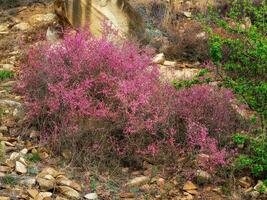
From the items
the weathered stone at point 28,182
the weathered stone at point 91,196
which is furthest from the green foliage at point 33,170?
the weathered stone at point 91,196

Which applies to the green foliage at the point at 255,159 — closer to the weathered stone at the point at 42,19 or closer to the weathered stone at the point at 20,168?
the weathered stone at the point at 20,168

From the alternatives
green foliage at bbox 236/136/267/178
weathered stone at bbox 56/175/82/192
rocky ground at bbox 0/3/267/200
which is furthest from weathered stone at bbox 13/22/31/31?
green foliage at bbox 236/136/267/178

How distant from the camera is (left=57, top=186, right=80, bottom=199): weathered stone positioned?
4.81 metres

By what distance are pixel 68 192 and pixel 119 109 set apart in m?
1.16

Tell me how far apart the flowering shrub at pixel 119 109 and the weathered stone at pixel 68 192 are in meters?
0.53

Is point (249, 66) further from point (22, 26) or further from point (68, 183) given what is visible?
point (22, 26)

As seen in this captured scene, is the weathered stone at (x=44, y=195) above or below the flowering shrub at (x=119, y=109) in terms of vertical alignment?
below

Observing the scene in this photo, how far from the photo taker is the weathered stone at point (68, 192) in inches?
189

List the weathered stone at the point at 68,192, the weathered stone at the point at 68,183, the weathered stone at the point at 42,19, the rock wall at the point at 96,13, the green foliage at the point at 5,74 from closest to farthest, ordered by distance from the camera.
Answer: the weathered stone at the point at 68,192 < the weathered stone at the point at 68,183 < the green foliage at the point at 5,74 < the rock wall at the point at 96,13 < the weathered stone at the point at 42,19

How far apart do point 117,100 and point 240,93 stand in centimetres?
133

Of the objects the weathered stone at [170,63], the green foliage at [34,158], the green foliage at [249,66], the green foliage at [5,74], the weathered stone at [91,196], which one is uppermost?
the green foliage at [249,66]

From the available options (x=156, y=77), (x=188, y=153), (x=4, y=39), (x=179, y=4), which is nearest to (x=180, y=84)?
(x=156, y=77)

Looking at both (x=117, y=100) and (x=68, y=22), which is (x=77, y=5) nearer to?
(x=68, y=22)

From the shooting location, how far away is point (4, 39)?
961 cm
